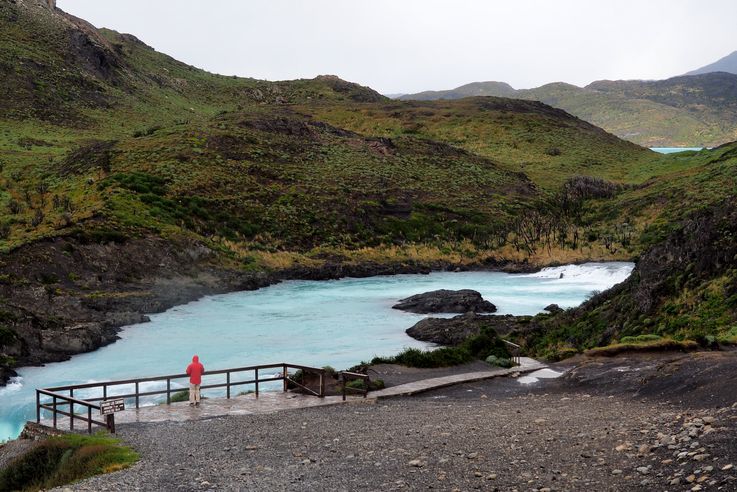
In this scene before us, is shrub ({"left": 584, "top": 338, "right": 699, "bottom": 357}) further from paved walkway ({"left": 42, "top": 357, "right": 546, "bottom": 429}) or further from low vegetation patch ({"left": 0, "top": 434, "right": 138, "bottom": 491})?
low vegetation patch ({"left": 0, "top": 434, "right": 138, "bottom": 491})

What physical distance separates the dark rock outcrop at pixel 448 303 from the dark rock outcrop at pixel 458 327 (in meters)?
3.86

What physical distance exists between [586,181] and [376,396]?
262 ft

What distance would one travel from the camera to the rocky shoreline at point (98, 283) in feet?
98.9

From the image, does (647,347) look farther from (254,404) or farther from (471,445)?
(254,404)

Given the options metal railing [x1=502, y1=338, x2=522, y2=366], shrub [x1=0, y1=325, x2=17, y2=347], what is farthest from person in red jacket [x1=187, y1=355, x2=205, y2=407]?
shrub [x1=0, y1=325, x2=17, y2=347]

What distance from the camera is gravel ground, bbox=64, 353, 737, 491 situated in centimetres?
1010

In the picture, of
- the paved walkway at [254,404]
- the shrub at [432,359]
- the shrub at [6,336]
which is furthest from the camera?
the shrub at [6,336]

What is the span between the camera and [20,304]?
1324 inches

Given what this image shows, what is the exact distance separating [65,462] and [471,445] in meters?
7.90

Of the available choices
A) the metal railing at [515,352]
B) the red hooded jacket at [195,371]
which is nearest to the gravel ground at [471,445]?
the red hooded jacket at [195,371]

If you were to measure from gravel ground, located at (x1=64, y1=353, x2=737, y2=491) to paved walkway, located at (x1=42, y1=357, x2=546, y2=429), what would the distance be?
75cm

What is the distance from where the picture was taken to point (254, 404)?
18797 millimetres

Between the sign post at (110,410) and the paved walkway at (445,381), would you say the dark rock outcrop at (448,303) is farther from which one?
the sign post at (110,410)

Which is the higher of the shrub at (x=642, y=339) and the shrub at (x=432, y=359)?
the shrub at (x=642, y=339)
